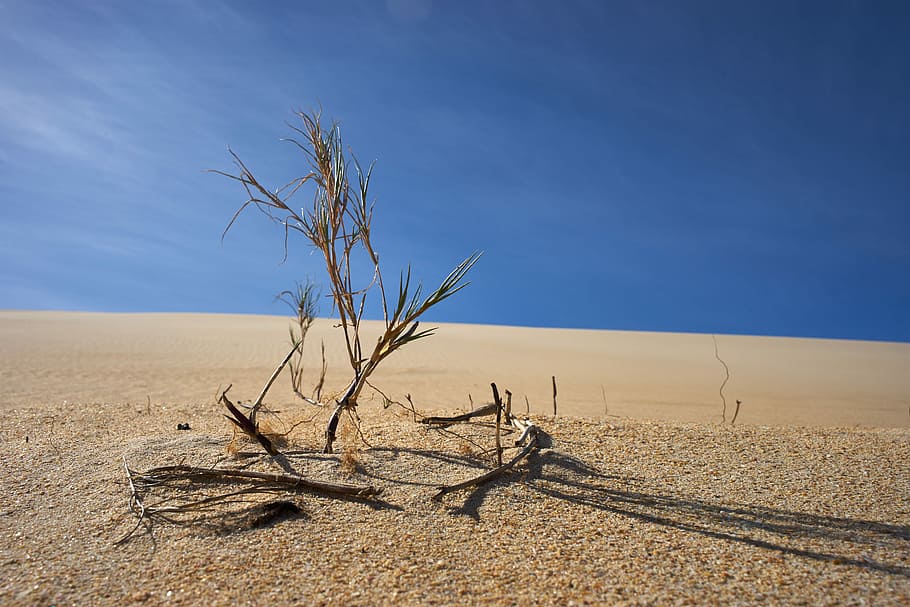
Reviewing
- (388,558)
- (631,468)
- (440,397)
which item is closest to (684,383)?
(440,397)

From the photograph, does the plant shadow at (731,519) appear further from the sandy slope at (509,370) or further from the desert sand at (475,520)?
the sandy slope at (509,370)

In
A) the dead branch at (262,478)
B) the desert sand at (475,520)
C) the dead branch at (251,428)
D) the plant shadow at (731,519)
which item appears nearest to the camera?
the desert sand at (475,520)

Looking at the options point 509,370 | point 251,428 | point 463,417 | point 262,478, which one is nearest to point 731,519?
point 463,417

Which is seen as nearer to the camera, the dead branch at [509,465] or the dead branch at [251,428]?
the dead branch at [509,465]

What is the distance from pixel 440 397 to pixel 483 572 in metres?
6.35

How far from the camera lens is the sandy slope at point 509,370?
7988 mm

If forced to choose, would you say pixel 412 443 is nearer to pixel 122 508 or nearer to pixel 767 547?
pixel 122 508

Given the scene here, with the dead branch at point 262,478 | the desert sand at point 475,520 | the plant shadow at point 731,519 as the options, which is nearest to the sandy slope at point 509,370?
the desert sand at point 475,520

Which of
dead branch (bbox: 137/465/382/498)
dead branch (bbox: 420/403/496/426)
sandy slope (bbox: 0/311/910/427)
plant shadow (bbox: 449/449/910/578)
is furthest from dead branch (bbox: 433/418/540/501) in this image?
sandy slope (bbox: 0/311/910/427)

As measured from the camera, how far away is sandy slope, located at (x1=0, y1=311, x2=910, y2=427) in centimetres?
799

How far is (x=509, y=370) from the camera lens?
42.1 feet

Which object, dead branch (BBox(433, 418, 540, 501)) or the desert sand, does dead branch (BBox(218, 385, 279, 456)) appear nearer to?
the desert sand

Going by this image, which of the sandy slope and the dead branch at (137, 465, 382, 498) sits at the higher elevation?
the sandy slope

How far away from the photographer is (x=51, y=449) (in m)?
3.72
